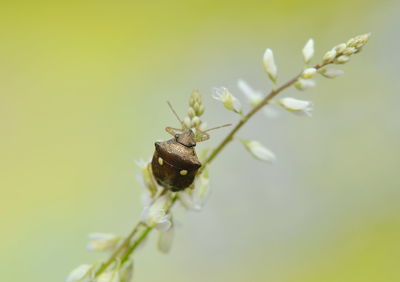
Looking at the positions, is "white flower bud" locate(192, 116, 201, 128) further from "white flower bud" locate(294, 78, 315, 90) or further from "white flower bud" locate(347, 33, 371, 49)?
"white flower bud" locate(347, 33, 371, 49)

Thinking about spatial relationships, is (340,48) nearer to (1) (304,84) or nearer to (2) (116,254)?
(1) (304,84)

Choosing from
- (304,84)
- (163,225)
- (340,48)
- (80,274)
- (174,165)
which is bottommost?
(80,274)

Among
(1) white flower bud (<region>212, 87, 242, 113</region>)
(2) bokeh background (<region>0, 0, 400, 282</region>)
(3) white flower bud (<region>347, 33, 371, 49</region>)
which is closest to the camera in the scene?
(3) white flower bud (<region>347, 33, 371, 49</region>)

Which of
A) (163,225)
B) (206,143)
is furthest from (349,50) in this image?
(206,143)

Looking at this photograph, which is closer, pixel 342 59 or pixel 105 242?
pixel 342 59

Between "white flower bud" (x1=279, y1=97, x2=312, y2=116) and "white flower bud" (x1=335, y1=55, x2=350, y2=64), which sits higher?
"white flower bud" (x1=335, y1=55, x2=350, y2=64)

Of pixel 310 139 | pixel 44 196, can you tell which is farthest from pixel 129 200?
pixel 310 139

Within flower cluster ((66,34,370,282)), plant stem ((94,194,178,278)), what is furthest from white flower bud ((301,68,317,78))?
plant stem ((94,194,178,278))
